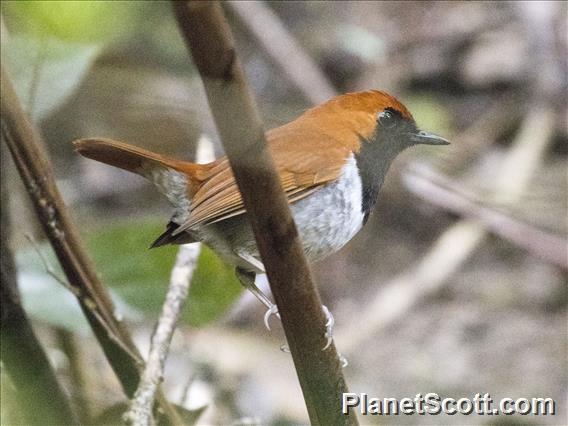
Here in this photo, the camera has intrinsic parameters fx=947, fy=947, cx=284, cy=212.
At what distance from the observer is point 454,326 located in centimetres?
374

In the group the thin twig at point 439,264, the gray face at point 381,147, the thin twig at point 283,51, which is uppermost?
the thin twig at point 283,51

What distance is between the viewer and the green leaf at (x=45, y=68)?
1.67 m

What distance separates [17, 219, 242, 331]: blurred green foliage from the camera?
211cm

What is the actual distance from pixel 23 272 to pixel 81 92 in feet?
1.90

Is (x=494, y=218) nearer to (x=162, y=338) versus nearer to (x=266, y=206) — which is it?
(x=162, y=338)

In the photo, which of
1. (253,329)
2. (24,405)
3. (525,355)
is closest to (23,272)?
(24,405)

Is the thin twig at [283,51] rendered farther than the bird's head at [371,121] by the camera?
Yes

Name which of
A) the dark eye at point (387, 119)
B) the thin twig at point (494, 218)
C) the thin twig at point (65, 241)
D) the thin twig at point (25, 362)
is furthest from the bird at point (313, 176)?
the thin twig at point (494, 218)

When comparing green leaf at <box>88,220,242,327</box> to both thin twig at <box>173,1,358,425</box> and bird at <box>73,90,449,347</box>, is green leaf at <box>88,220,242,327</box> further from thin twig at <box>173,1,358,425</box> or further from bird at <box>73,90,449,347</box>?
thin twig at <box>173,1,358,425</box>

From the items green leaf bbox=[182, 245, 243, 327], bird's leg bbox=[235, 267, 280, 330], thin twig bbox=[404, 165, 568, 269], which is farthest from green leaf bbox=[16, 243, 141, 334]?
thin twig bbox=[404, 165, 568, 269]

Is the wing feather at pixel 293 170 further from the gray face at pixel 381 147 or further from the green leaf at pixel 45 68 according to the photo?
the green leaf at pixel 45 68

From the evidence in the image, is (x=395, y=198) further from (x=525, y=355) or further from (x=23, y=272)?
(x=23, y=272)

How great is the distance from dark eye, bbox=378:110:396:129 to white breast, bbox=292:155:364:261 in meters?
0.11

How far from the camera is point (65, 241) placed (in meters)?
1.71
